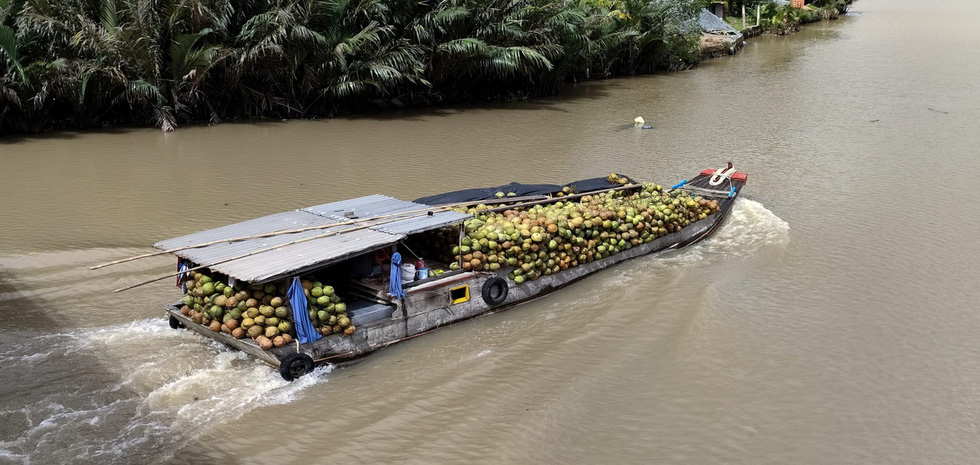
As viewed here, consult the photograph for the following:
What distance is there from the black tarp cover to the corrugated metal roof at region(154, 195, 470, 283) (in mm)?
1218

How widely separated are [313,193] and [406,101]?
8574 millimetres

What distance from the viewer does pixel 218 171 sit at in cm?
1503

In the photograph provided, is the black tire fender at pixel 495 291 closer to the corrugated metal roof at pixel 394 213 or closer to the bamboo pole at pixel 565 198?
the corrugated metal roof at pixel 394 213

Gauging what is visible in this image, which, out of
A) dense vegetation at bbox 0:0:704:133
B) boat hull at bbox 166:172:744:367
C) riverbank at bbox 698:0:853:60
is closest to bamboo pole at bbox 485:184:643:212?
boat hull at bbox 166:172:744:367

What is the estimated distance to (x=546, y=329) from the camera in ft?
30.4

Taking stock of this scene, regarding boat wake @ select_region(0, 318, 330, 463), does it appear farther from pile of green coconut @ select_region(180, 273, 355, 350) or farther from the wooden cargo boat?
pile of green coconut @ select_region(180, 273, 355, 350)

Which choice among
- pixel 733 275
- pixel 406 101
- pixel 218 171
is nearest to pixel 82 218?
pixel 218 171

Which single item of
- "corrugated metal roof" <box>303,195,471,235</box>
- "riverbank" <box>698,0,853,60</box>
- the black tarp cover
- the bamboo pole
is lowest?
the bamboo pole

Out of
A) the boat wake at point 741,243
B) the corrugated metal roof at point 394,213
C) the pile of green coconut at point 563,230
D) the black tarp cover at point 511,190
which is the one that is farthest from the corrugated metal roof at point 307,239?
the boat wake at point 741,243

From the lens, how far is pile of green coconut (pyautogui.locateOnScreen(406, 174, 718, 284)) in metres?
9.45

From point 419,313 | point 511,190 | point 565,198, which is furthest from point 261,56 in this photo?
point 419,313

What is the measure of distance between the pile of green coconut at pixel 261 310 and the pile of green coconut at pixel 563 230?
1.75 meters

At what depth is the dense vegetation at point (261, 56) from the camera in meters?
16.8

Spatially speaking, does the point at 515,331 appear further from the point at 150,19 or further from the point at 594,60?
the point at 594,60
